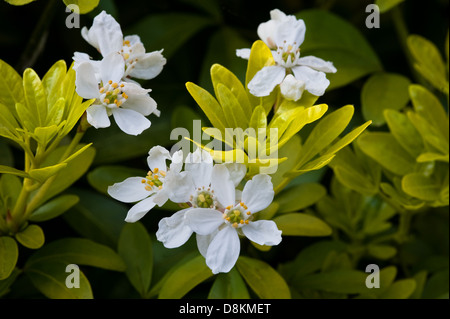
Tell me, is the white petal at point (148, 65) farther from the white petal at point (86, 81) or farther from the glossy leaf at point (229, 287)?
the glossy leaf at point (229, 287)

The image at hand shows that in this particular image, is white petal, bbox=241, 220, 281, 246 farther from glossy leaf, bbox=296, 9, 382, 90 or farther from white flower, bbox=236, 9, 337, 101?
glossy leaf, bbox=296, 9, 382, 90

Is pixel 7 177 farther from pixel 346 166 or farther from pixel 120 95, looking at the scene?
pixel 346 166

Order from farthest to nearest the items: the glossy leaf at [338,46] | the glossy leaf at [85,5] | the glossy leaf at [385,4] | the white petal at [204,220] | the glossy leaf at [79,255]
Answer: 1. the glossy leaf at [338,46]
2. the glossy leaf at [385,4]
3. the glossy leaf at [79,255]
4. the glossy leaf at [85,5]
5. the white petal at [204,220]

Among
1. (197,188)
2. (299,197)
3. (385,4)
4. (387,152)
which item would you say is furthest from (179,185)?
(385,4)

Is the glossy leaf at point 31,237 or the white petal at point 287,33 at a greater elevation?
the white petal at point 287,33

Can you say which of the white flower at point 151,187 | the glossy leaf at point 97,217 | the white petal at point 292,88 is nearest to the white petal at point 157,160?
the white flower at point 151,187

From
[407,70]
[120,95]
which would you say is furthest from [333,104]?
[120,95]

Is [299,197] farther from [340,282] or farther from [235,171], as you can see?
[235,171]
